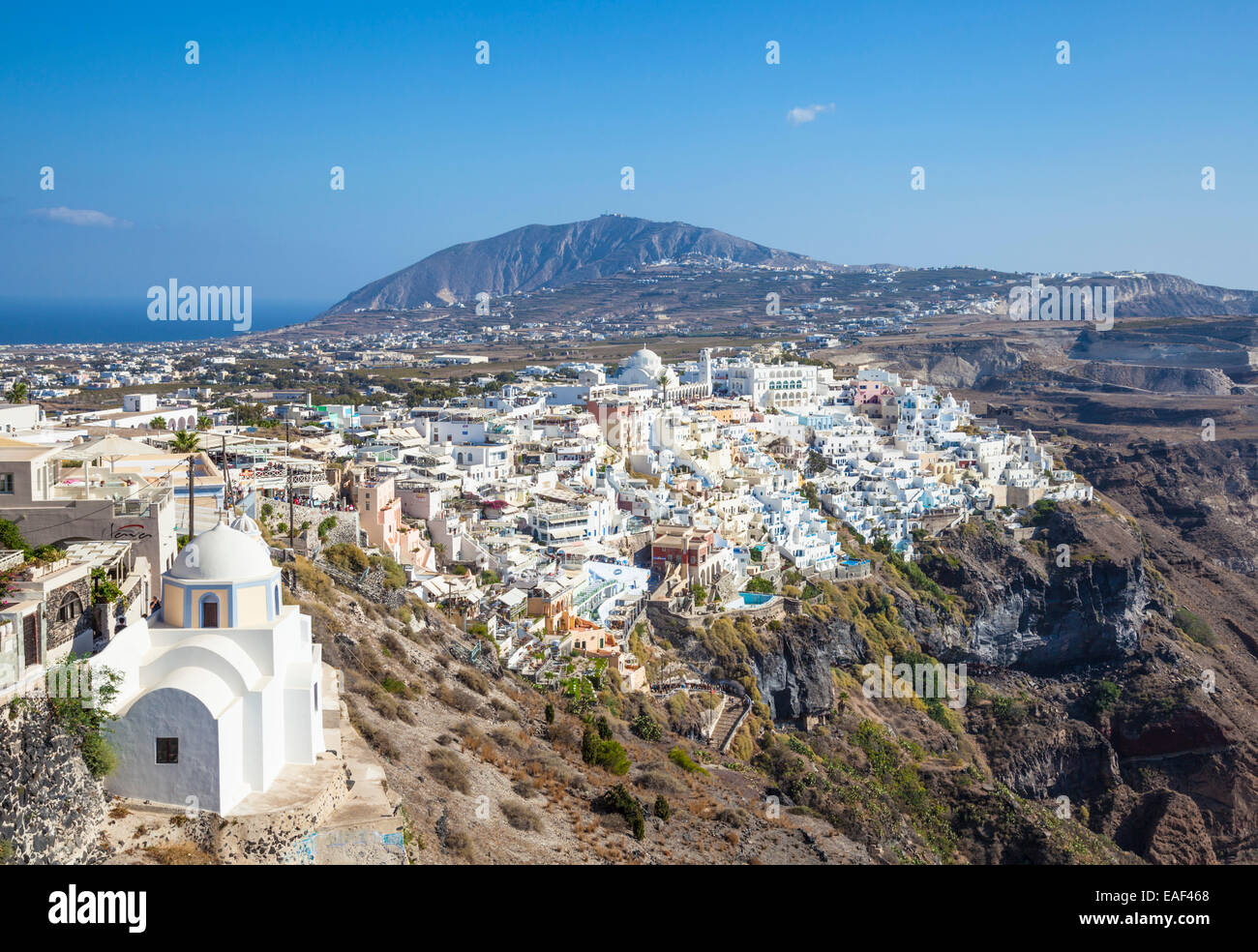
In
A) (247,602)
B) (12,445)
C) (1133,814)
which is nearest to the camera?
(247,602)

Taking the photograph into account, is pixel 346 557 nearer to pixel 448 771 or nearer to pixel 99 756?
pixel 448 771

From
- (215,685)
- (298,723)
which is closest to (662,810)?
(298,723)

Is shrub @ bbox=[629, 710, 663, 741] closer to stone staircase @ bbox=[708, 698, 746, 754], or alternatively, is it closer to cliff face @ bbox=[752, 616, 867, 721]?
stone staircase @ bbox=[708, 698, 746, 754]

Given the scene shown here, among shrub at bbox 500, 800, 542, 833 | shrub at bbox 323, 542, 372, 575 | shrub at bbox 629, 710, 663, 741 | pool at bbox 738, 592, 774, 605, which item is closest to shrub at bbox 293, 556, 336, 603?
shrub at bbox 323, 542, 372, 575

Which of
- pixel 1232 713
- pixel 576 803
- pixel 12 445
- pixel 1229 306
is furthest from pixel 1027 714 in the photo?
pixel 1229 306

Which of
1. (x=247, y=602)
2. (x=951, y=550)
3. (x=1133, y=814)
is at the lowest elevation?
(x=1133, y=814)

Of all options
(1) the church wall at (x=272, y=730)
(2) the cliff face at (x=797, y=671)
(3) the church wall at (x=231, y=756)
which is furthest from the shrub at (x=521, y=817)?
(2) the cliff face at (x=797, y=671)

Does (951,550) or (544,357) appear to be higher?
(544,357)
